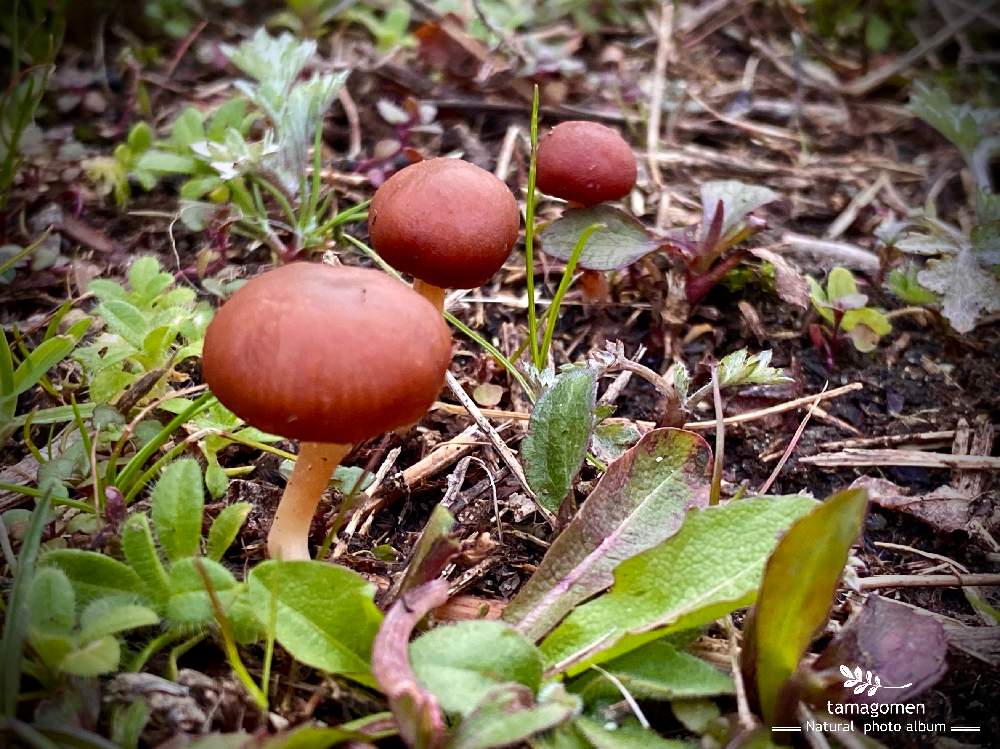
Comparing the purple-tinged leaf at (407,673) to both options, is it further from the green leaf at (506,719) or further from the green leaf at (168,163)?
the green leaf at (168,163)

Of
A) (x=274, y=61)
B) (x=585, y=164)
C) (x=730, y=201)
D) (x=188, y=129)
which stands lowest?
(x=730, y=201)

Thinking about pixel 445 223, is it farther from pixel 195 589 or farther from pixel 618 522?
pixel 195 589

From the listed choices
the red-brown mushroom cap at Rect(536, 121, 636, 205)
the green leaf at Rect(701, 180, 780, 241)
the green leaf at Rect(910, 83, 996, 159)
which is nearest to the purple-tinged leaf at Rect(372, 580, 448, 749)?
the red-brown mushroom cap at Rect(536, 121, 636, 205)

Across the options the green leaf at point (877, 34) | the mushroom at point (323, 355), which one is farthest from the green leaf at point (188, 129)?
the green leaf at point (877, 34)

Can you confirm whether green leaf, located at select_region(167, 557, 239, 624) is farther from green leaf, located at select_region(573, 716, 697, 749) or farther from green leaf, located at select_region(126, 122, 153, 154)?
green leaf, located at select_region(126, 122, 153, 154)

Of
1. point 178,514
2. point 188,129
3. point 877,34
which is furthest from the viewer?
point 877,34

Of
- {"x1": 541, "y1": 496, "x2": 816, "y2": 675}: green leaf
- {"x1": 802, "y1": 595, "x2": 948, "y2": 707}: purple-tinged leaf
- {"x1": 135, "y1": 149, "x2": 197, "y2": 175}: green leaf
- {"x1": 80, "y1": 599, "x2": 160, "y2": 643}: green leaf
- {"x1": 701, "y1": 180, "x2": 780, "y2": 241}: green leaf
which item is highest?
{"x1": 135, "y1": 149, "x2": 197, "y2": 175}: green leaf

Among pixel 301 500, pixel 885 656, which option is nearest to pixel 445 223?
pixel 301 500
